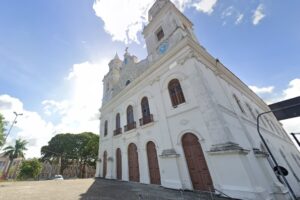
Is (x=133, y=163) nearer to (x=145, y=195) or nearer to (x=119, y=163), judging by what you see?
(x=119, y=163)

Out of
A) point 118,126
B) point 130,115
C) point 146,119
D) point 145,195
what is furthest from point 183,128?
point 118,126

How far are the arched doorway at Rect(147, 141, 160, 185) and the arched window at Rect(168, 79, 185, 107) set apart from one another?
3.92 m

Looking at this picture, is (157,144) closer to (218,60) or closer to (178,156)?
(178,156)

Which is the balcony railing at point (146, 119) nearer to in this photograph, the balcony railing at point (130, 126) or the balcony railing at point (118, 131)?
the balcony railing at point (130, 126)

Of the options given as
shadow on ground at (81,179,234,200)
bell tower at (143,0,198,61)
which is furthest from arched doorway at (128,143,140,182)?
bell tower at (143,0,198,61)

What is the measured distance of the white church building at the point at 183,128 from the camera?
7.23m

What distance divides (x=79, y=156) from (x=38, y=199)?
3556 centimetres

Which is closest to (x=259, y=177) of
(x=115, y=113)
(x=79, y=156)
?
(x=115, y=113)

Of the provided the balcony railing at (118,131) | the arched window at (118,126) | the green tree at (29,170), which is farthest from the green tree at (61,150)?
the balcony railing at (118,131)

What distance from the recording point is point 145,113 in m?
13.3

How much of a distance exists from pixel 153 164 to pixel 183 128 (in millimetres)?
3957

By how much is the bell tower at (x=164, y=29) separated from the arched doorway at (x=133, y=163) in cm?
864

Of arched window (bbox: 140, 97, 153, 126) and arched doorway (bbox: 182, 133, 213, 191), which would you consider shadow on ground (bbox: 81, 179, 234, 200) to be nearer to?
arched doorway (bbox: 182, 133, 213, 191)

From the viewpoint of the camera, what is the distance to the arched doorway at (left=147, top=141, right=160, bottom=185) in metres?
10.7
